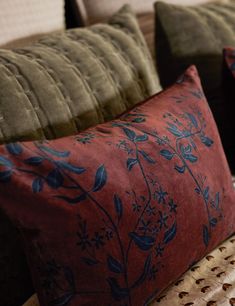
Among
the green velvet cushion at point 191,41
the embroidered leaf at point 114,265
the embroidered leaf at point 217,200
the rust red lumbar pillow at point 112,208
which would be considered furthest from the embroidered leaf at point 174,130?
the green velvet cushion at point 191,41

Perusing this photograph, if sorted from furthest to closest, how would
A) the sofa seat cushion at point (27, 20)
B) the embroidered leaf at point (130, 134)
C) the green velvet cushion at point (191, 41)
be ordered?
the green velvet cushion at point (191, 41)
the sofa seat cushion at point (27, 20)
the embroidered leaf at point (130, 134)

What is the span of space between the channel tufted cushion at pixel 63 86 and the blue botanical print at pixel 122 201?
4.7 inches

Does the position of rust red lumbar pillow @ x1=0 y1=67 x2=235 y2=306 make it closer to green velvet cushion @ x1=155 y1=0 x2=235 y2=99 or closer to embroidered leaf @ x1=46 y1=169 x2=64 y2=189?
embroidered leaf @ x1=46 y1=169 x2=64 y2=189

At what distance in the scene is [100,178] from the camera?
0.54m

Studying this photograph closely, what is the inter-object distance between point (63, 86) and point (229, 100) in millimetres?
367

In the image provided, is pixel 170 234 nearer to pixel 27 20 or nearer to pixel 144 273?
pixel 144 273

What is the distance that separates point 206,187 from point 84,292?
236 mm

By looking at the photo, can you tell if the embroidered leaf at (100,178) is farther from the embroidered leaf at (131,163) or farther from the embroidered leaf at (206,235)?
the embroidered leaf at (206,235)

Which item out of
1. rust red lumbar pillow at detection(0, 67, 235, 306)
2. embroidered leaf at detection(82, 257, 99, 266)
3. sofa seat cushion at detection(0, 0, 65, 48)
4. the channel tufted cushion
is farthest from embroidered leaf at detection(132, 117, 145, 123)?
sofa seat cushion at detection(0, 0, 65, 48)

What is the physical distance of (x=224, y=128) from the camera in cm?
96

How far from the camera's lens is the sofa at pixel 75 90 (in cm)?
62

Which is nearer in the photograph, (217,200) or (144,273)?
(144,273)

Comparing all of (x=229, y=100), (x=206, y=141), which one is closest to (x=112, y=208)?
(x=206, y=141)

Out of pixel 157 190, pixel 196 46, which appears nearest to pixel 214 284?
pixel 157 190
